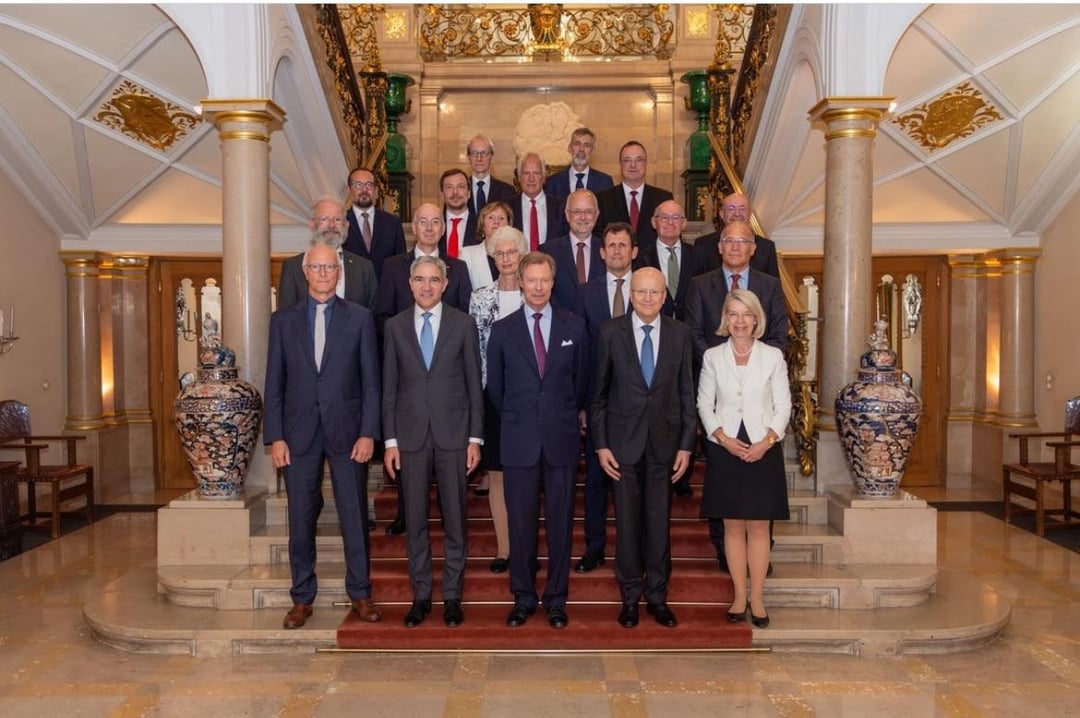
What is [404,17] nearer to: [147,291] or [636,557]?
[147,291]

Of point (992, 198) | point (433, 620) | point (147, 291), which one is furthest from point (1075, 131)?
point (147, 291)

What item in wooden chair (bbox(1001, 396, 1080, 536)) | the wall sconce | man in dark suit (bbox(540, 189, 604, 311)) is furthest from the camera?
the wall sconce

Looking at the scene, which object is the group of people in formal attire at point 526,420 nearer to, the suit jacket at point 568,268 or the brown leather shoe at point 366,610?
the brown leather shoe at point 366,610

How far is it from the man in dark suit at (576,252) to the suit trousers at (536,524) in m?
1.04

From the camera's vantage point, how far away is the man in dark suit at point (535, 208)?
A: 620 cm

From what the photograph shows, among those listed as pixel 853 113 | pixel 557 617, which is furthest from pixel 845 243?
pixel 557 617

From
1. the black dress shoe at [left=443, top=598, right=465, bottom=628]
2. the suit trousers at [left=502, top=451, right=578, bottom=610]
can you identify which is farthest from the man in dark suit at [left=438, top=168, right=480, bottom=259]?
the black dress shoe at [left=443, top=598, right=465, bottom=628]

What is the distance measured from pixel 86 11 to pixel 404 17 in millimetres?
4510

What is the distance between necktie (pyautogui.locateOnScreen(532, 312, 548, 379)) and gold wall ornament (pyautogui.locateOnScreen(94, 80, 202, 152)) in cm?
434

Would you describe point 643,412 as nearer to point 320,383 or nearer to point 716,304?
point 716,304

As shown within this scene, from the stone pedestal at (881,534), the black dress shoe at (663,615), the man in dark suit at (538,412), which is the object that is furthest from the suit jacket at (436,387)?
the stone pedestal at (881,534)

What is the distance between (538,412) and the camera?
4.63 m

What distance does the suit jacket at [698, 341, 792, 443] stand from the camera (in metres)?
4.62

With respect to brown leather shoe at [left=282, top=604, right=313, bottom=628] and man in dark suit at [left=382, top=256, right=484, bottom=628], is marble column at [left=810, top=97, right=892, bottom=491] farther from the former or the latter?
brown leather shoe at [left=282, top=604, right=313, bottom=628]
